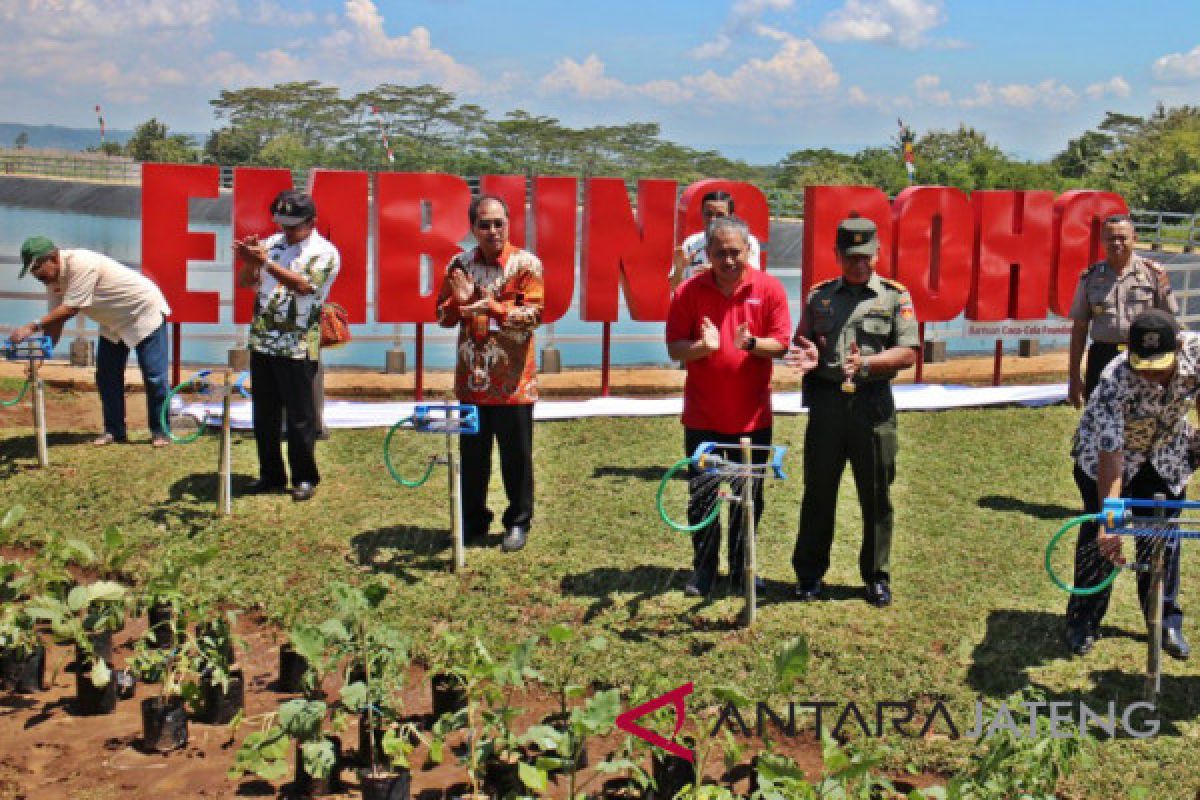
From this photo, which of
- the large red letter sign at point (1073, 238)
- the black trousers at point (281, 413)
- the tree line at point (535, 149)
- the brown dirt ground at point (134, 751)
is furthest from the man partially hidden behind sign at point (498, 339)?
the tree line at point (535, 149)

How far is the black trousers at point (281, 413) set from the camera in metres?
7.30

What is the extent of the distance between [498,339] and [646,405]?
14.2ft

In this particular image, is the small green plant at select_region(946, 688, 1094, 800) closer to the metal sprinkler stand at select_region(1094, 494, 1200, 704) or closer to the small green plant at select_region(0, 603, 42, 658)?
the metal sprinkler stand at select_region(1094, 494, 1200, 704)

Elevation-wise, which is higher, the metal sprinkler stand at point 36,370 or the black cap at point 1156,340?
the black cap at point 1156,340

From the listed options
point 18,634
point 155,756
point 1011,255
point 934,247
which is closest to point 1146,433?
point 155,756

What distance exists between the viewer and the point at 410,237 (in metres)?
10.8

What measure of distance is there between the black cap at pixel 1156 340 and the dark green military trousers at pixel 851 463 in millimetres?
1203

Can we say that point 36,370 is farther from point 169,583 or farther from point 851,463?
point 851,463

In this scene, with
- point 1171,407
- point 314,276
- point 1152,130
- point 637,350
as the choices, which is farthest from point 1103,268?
point 1152,130

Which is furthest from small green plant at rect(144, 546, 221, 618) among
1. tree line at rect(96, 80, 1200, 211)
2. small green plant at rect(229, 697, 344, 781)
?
tree line at rect(96, 80, 1200, 211)

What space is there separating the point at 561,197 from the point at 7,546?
18.9 feet

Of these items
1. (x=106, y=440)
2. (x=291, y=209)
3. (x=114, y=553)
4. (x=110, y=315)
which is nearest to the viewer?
(x=114, y=553)

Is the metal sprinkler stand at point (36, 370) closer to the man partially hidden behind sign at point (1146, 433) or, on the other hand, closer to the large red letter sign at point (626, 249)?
the large red letter sign at point (626, 249)

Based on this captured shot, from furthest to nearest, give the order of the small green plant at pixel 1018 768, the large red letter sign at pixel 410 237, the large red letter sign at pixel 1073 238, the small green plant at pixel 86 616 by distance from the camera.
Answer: the large red letter sign at pixel 1073 238 → the large red letter sign at pixel 410 237 → the small green plant at pixel 86 616 → the small green plant at pixel 1018 768
